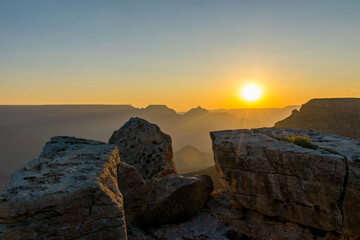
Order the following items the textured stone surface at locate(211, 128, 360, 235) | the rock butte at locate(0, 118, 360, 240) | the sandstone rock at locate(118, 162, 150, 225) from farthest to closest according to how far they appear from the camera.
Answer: the textured stone surface at locate(211, 128, 360, 235) < the sandstone rock at locate(118, 162, 150, 225) < the rock butte at locate(0, 118, 360, 240)

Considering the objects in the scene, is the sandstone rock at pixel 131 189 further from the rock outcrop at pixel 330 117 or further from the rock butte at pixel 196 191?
the rock outcrop at pixel 330 117

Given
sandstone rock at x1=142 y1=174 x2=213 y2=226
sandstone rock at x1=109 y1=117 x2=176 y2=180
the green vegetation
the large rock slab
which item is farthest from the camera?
sandstone rock at x1=109 y1=117 x2=176 y2=180

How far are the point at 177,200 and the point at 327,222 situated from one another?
18.1 ft

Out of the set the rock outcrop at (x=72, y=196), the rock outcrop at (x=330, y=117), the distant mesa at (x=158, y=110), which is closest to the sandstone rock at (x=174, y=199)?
the rock outcrop at (x=72, y=196)

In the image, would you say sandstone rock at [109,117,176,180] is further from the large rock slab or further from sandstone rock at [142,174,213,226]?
the large rock slab

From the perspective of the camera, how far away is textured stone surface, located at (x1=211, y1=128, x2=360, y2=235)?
8602 millimetres

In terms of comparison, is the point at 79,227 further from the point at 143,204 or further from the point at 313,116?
the point at 313,116

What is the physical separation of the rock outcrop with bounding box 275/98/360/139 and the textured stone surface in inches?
1594

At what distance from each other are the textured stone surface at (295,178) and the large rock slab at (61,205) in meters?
6.47

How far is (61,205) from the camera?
14.4ft

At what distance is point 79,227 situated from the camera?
14.5 feet

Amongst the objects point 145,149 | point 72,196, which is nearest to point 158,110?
point 145,149

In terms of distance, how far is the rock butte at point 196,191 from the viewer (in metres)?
4.52

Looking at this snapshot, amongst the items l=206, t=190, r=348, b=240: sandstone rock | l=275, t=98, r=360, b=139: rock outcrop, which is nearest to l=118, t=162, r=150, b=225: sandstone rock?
l=206, t=190, r=348, b=240: sandstone rock
